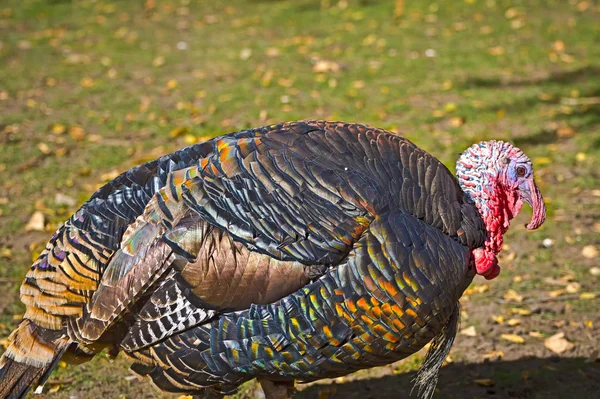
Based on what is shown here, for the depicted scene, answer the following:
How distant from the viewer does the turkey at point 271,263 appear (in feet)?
9.14

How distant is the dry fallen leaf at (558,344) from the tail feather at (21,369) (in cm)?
250

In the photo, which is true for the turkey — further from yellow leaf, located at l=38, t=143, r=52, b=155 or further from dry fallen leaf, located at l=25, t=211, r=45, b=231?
yellow leaf, located at l=38, t=143, r=52, b=155

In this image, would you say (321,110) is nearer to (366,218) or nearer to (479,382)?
(479,382)

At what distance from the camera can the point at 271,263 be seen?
2.83 m

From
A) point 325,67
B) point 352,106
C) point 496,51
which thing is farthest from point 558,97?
point 325,67

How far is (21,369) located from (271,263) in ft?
3.67

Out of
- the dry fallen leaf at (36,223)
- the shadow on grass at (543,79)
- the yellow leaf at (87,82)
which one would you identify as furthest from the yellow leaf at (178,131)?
the shadow on grass at (543,79)

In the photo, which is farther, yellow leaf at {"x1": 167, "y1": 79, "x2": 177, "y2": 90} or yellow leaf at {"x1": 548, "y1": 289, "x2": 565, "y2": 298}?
yellow leaf at {"x1": 167, "y1": 79, "x2": 177, "y2": 90}

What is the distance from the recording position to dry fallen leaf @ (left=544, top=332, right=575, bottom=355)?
409cm

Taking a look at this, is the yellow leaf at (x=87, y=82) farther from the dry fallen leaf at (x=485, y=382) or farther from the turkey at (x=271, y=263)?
the dry fallen leaf at (x=485, y=382)

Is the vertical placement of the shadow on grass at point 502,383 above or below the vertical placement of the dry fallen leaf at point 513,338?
above

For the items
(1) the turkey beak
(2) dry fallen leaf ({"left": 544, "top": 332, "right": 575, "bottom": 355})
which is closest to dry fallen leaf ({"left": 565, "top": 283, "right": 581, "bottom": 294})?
(2) dry fallen leaf ({"left": 544, "top": 332, "right": 575, "bottom": 355})

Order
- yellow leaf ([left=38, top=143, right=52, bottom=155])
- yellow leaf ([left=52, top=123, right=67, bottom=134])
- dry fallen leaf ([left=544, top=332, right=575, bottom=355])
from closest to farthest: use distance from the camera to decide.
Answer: dry fallen leaf ([left=544, top=332, right=575, bottom=355]), yellow leaf ([left=38, top=143, right=52, bottom=155]), yellow leaf ([left=52, top=123, right=67, bottom=134])

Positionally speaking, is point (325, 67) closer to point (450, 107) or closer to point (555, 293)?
point (450, 107)
